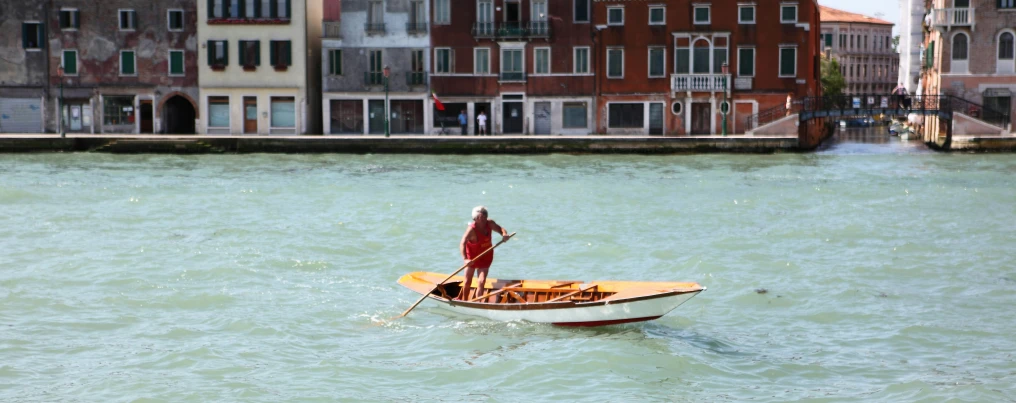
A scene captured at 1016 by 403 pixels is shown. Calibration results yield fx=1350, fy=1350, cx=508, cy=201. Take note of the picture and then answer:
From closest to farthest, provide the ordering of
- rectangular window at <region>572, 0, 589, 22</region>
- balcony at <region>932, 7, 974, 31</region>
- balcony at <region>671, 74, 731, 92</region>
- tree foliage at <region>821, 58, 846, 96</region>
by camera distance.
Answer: balcony at <region>671, 74, 731, 92</region> < balcony at <region>932, 7, 974, 31</region> < rectangular window at <region>572, 0, 589, 22</region> < tree foliage at <region>821, 58, 846, 96</region>

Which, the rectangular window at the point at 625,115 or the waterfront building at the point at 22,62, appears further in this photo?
the waterfront building at the point at 22,62

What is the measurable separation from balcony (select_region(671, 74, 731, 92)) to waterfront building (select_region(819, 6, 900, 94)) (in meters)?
60.4

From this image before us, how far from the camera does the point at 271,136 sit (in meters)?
48.2

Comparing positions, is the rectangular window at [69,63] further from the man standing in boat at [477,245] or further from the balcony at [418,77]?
the man standing in boat at [477,245]

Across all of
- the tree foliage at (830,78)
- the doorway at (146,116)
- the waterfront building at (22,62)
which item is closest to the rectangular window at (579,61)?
the doorway at (146,116)

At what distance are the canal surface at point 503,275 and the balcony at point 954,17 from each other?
50.2ft

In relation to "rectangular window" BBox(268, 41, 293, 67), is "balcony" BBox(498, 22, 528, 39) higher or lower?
higher

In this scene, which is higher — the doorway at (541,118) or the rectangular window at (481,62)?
the rectangular window at (481,62)

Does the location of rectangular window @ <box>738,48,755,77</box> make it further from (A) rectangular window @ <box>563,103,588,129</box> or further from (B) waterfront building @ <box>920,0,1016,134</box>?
(B) waterfront building @ <box>920,0,1016,134</box>

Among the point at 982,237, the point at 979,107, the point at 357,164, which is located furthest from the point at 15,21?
the point at 982,237

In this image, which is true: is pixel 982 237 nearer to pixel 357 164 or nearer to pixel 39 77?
pixel 357 164

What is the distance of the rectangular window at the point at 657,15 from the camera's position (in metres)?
49.7

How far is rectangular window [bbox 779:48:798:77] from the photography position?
48.9 metres

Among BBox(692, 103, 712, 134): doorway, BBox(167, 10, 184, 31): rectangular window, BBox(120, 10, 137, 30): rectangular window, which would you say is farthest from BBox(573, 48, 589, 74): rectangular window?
BBox(120, 10, 137, 30): rectangular window
